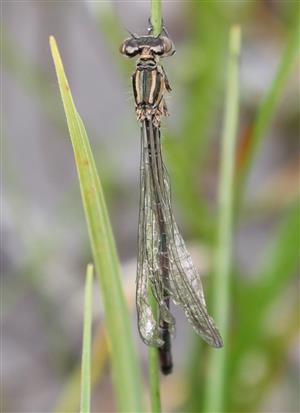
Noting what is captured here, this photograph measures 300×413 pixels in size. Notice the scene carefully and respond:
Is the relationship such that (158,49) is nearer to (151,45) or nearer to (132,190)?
(151,45)

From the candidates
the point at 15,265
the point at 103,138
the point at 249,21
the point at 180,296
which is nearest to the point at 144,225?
the point at 180,296

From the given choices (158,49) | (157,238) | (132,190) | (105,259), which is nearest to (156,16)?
(158,49)

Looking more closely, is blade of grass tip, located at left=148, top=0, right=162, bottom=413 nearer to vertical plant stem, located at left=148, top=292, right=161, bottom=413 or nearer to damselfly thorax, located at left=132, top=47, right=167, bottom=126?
vertical plant stem, located at left=148, top=292, right=161, bottom=413

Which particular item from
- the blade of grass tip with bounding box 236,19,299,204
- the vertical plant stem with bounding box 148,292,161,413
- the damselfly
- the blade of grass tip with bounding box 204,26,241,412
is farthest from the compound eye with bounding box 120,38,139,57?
the vertical plant stem with bounding box 148,292,161,413

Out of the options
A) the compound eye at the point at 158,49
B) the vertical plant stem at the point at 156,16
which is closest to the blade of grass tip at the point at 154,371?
the vertical plant stem at the point at 156,16

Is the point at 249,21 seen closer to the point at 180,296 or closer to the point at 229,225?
the point at 229,225

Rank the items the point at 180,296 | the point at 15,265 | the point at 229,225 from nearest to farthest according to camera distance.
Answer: the point at 180,296
the point at 229,225
the point at 15,265
